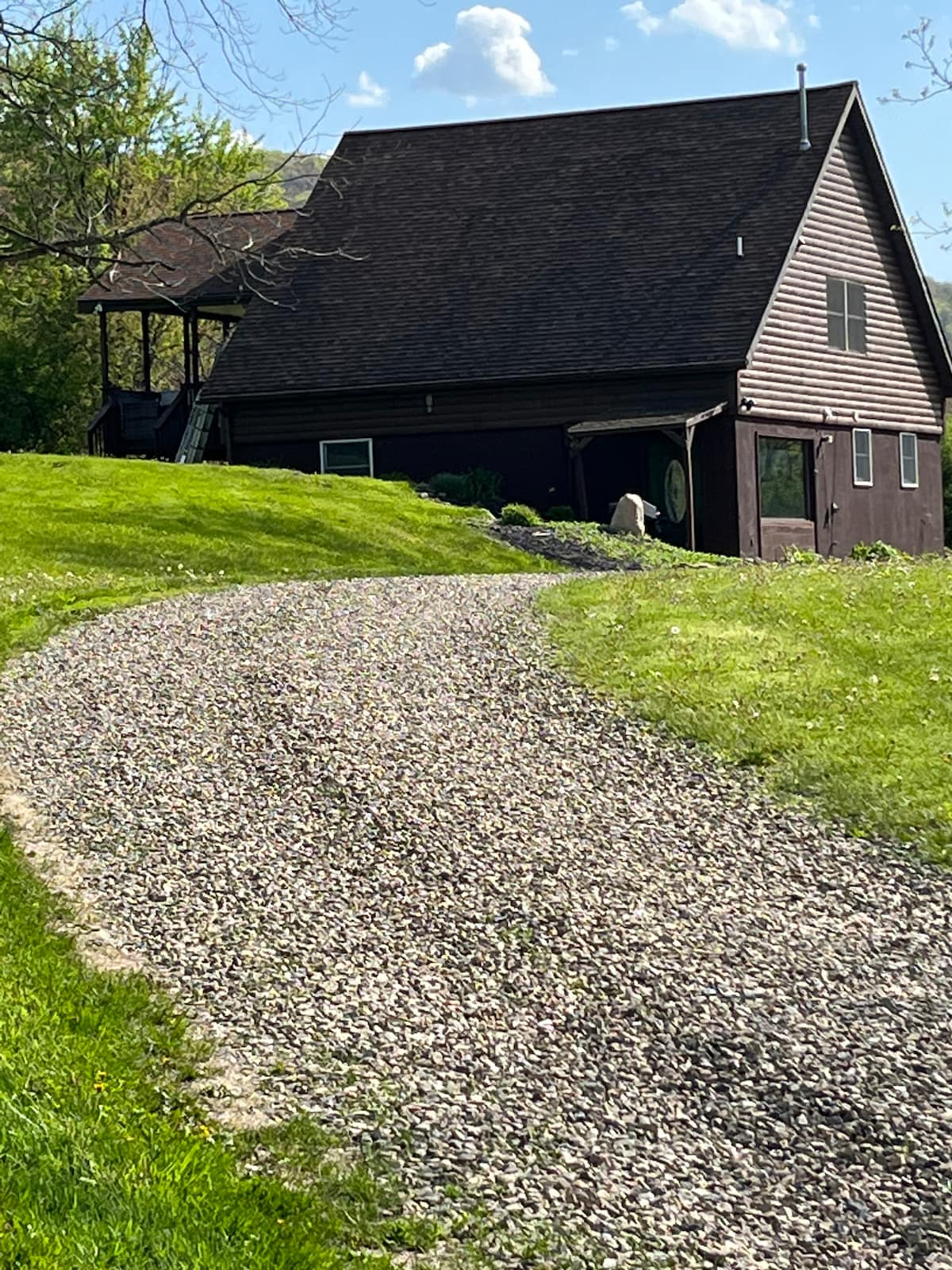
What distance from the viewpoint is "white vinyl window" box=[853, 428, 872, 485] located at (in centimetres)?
3584

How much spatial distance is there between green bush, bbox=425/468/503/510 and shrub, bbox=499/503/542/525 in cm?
269

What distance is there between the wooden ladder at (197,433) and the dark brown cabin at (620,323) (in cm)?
81

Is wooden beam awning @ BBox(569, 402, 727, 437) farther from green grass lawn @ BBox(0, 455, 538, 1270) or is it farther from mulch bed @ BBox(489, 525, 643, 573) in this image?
green grass lawn @ BBox(0, 455, 538, 1270)

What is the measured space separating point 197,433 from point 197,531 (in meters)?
11.1

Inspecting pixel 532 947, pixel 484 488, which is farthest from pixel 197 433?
pixel 532 947

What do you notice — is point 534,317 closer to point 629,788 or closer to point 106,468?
point 106,468

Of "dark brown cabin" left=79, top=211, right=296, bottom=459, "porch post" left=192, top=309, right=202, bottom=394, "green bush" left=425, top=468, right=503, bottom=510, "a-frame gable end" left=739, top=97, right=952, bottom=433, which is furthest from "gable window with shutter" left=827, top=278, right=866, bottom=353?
"porch post" left=192, top=309, right=202, bottom=394

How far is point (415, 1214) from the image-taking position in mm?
5332

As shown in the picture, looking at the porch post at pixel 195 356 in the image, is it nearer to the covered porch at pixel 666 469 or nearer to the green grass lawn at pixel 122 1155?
the covered porch at pixel 666 469

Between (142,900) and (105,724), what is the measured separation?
12.5 ft

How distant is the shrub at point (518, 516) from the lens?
1147 inches

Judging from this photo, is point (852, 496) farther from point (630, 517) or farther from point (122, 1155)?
point (122, 1155)

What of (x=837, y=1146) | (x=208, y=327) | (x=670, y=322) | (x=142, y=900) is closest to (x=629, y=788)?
(x=142, y=900)

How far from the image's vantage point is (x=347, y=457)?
34750 mm
